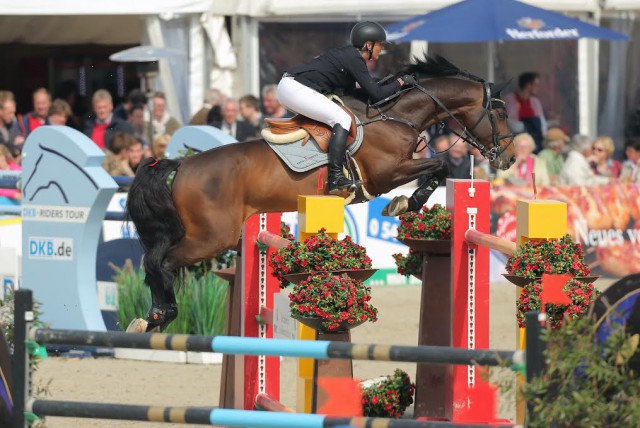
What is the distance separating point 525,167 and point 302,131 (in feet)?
18.6

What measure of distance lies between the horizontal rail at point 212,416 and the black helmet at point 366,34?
12.6 ft

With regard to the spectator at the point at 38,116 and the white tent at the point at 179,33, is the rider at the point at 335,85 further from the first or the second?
the white tent at the point at 179,33

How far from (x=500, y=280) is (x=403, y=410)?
6.03 meters

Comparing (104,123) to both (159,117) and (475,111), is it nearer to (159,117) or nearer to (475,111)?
(159,117)

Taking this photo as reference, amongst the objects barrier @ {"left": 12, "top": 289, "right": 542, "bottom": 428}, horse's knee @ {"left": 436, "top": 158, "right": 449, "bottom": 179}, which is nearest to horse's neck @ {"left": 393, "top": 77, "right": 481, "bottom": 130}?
horse's knee @ {"left": 436, "top": 158, "right": 449, "bottom": 179}

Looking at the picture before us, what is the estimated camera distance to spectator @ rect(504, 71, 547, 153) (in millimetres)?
14822

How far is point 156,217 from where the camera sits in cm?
747

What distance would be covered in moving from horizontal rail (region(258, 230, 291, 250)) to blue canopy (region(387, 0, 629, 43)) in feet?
20.9

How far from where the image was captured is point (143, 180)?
749 centimetres

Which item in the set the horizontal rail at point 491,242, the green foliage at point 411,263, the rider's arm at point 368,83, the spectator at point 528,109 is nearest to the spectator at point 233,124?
the spectator at point 528,109

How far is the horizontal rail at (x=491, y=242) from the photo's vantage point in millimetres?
5598

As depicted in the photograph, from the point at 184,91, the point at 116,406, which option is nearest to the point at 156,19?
the point at 184,91

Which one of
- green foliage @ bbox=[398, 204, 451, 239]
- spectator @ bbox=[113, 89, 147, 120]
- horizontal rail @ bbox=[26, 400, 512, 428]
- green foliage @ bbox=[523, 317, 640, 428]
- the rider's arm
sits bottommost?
horizontal rail @ bbox=[26, 400, 512, 428]

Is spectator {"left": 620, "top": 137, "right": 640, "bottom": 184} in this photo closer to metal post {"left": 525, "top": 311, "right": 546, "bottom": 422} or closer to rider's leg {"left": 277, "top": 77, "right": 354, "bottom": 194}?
rider's leg {"left": 277, "top": 77, "right": 354, "bottom": 194}
